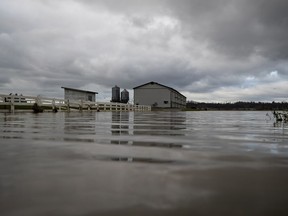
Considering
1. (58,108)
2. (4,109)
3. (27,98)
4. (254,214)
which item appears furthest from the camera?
(58,108)

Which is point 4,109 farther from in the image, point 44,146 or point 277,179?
point 277,179

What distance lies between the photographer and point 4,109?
25.0 m

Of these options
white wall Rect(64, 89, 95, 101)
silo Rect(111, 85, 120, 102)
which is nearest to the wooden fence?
white wall Rect(64, 89, 95, 101)

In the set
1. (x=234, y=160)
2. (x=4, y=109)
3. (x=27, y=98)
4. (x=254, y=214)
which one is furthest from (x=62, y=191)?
(x=4, y=109)

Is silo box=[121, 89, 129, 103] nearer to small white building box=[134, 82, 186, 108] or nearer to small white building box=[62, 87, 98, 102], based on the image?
small white building box=[134, 82, 186, 108]

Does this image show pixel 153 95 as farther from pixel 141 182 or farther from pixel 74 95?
pixel 141 182

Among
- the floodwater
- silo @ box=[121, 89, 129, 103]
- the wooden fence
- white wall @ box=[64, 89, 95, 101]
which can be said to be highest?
silo @ box=[121, 89, 129, 103]

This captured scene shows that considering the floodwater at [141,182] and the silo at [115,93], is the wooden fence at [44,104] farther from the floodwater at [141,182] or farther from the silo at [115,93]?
the silo at [115,93]

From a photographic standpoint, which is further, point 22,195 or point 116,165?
point 116,165

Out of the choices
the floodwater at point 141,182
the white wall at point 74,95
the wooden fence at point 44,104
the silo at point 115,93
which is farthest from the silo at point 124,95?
the floodwater at point 141,182

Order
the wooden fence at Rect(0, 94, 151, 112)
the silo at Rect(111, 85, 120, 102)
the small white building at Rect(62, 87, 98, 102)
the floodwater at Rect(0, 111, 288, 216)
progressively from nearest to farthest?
the floodwater at Rect(0, 111, 288, 216)
the wooden fence at Rect(0, 94, 151, 112)
the small white building at Rect(62, 87, 98, 102)
the silo at Rect(111, 85, 120, 102)

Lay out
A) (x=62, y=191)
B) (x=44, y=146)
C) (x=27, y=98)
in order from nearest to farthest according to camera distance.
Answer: (x=62, y=191) → (x=44, y=146) → (x=27, y=98)

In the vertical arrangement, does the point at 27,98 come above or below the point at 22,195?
above

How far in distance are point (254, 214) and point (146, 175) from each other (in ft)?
4.42
